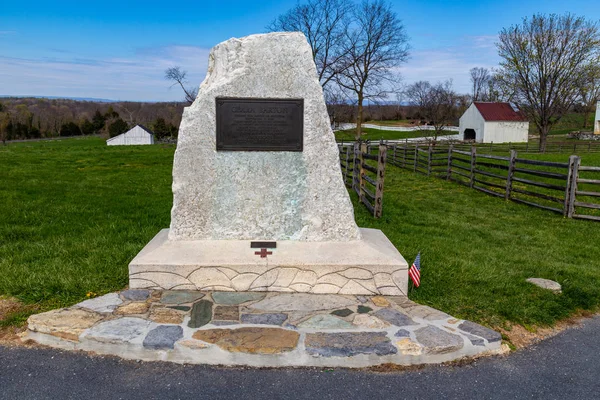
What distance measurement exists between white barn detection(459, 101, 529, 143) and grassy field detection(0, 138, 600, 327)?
4141 cm

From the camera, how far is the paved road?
298cm

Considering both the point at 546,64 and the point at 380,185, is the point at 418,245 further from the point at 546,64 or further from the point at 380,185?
the point at 546,64

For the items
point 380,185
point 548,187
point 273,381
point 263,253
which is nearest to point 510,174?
point 548,187

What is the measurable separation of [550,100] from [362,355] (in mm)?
33786

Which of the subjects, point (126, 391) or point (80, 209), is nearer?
point (126, 391)

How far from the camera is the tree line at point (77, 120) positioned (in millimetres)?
59500

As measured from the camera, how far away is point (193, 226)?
475cm

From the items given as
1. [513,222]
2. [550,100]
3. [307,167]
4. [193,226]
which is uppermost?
[550,100]

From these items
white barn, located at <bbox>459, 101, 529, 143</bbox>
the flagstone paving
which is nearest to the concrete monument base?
the flagstone paving

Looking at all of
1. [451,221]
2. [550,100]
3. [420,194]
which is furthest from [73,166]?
[550,100]

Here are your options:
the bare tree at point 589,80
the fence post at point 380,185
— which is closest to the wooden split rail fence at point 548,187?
the fence post at point 380,185

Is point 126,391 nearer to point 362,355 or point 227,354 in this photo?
point 227,354

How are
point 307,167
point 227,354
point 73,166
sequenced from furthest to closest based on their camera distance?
point 73,166, point 307,167, point 227,354

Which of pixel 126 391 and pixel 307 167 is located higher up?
pixel 307 167
